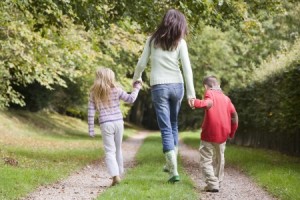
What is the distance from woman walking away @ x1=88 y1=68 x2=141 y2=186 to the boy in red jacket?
1173mm

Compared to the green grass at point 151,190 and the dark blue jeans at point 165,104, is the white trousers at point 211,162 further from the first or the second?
the dark blue jeans at point 165,104

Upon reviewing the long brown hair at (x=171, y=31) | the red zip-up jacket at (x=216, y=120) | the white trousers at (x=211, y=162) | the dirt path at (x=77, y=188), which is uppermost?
the long brown hair at (x=171, y=31)

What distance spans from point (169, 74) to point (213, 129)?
3.72 feet

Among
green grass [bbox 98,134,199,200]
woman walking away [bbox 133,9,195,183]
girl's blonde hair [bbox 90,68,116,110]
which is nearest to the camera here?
green grass [bbox 98,134,199,200]

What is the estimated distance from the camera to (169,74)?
7.70m

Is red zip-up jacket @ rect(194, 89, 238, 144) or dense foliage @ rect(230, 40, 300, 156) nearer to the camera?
red zip-up jacket @ rect(194, 89, 238, 144)

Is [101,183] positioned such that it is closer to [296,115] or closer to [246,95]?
[296,115]

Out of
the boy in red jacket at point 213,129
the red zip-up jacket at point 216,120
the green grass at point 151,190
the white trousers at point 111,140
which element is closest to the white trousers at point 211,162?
the boy in red jacket at point 213,129

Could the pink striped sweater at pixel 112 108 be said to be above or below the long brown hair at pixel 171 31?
below

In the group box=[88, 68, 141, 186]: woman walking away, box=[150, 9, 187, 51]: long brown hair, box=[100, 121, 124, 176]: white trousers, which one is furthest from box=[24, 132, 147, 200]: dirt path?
box=[150, 9, 187, 51]: long brown hair

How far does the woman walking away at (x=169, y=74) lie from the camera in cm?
761

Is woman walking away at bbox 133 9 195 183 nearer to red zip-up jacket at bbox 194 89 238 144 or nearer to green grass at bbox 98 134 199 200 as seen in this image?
green grass at bbox 98 134 199 200

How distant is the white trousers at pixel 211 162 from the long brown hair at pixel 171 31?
169 centimetres

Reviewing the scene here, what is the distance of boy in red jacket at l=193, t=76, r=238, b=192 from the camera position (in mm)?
7934
